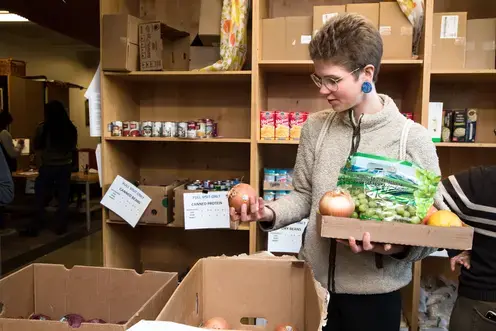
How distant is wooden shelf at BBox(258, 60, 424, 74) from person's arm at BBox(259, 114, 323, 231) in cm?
107

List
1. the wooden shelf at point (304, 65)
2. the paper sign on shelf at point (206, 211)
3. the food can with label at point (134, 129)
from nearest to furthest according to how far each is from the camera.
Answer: the wooden shelf at point (304, 65), the paper sign on shelf at point (206, 211), the food can with label at point (134, 129)

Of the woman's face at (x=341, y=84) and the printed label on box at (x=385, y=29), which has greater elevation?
the printed label on box at (x=385, y=29)

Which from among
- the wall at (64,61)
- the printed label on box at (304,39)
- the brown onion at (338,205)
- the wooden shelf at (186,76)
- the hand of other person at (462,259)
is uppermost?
the wall at (64,61)

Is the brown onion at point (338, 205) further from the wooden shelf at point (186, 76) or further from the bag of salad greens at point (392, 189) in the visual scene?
the wooden shelf at point (186, 76)

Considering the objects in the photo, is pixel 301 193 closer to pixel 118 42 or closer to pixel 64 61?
pixel 118 42

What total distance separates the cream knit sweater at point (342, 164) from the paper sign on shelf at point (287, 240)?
1195mm

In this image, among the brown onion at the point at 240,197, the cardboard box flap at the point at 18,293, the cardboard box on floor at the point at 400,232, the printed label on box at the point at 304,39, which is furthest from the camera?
the printed label on box at the point at 304,39

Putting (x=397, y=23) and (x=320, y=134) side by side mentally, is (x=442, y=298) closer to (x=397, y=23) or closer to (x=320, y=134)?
(x=397, y=23)

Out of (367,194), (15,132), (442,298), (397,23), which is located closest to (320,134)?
(367,194)

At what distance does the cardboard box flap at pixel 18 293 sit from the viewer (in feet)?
4.46

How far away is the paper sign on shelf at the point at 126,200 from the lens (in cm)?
256

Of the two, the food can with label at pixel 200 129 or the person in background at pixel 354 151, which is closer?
the person in background at pixel 354 151

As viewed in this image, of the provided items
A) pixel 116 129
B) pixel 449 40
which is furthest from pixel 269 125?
pixel 449 40

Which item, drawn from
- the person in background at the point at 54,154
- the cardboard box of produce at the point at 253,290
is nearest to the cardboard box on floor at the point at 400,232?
the cardboard box of produce at the point at 253,290
